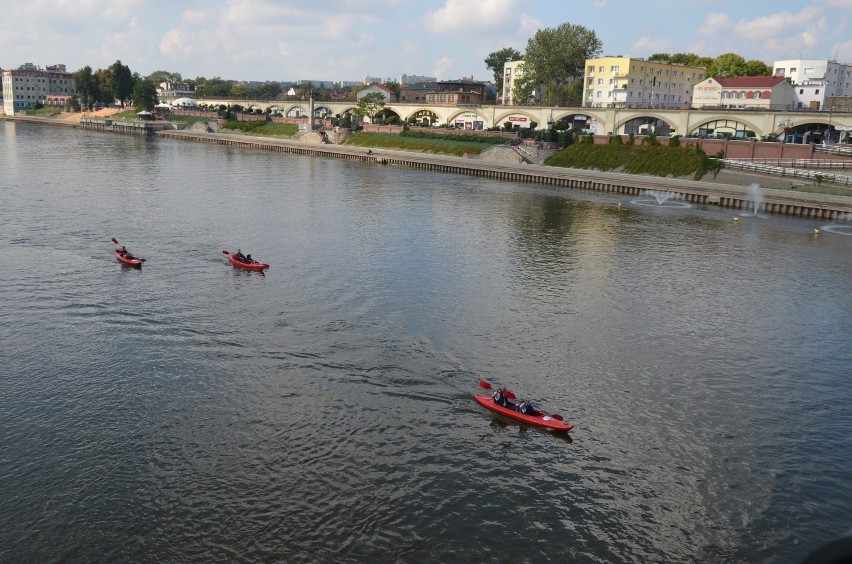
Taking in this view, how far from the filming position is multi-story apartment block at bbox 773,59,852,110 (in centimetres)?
11800

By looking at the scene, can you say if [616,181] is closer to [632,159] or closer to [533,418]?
[632,159]

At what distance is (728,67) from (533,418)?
130207 millimetres

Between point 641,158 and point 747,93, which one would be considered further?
point 747,93

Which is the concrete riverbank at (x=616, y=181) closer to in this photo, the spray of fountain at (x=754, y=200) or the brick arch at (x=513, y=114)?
the spray of fountain at (x=754, y=200)

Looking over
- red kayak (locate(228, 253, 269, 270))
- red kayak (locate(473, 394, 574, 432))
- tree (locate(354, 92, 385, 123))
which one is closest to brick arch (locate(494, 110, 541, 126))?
tree (locate(354, 92, 385, 123))

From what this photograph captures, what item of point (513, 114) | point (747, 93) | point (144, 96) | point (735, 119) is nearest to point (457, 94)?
point (513, 114)

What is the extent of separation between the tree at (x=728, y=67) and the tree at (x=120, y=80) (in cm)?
15833

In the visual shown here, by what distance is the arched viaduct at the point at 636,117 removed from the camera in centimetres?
8662

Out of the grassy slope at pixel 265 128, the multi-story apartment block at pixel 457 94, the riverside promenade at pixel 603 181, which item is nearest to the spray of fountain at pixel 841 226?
the riverside promenade at pixel 603 181

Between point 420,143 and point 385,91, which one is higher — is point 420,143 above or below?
below

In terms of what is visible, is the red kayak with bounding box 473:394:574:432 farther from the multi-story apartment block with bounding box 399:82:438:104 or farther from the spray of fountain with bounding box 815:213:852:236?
the multi-story apartment block with bounding box 399:82:438:104

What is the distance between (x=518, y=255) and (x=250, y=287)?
779 inches

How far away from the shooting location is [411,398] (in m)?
25.1

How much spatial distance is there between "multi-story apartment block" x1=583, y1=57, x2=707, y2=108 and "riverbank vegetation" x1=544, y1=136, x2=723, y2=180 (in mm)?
23905
